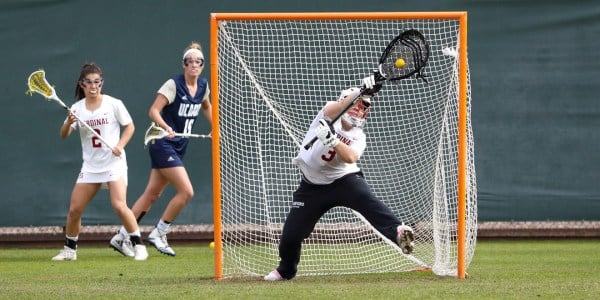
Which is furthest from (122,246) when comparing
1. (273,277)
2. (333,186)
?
(333,186)

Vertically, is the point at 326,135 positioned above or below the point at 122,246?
above

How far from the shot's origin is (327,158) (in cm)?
844

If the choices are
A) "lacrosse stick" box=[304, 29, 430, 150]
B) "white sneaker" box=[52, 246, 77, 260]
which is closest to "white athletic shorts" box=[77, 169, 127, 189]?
"white sneaker" box=[52, 246, 77, 260]

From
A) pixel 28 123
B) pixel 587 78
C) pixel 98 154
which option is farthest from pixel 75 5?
pixel 587 78

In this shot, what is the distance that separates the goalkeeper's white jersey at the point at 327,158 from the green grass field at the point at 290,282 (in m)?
0.76

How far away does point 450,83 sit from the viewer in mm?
9523

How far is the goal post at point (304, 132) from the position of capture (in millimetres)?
9789

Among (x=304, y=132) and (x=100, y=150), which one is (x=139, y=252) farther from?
(x=304, y=132)

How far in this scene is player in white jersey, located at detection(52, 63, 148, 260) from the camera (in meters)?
10.7

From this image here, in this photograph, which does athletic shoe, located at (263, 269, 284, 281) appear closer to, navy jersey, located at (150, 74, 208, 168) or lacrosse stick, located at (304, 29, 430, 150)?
lacrosse stick, located at (304, 29, 430, 150)

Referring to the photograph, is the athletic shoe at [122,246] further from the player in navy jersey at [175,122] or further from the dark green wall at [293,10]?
the dark green wall at [293,10]

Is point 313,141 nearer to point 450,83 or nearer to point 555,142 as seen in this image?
point 450,83

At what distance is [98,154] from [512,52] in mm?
4692

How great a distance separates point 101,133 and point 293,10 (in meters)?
2.90
